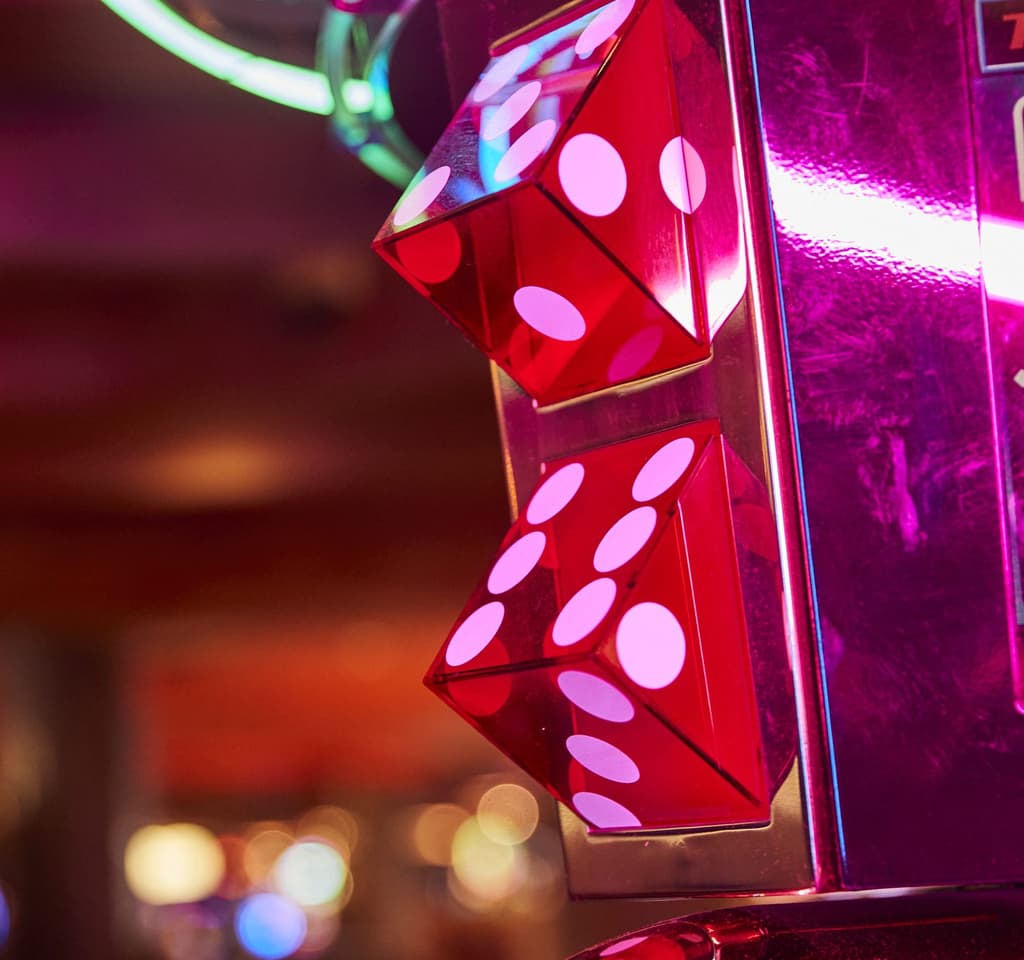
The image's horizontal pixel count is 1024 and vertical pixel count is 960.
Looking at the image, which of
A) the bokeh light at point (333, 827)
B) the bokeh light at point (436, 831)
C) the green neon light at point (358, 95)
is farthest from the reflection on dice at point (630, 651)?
the bokeh light at point (436, 831)

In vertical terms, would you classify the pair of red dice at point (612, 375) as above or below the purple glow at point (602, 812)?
above

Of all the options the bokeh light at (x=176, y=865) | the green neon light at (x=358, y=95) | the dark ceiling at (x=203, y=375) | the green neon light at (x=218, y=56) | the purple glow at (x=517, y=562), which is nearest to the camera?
the purple glow at (x=517, y=562)

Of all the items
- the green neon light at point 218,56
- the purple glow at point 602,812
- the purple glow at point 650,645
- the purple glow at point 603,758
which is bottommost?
the purple glow at point 602,812

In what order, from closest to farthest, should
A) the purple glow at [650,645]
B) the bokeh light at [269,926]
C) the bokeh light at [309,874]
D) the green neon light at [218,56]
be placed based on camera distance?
1. the purple glow at [650,645]
2. the green neon light at [218,56]
3. the bokeh light at [269,926]
4. the bokeh light at [309,874]

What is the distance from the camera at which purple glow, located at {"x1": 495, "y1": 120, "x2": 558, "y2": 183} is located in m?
0.68

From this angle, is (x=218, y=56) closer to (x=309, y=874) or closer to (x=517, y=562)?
(x=517, y=562)

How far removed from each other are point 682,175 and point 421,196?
14 cm

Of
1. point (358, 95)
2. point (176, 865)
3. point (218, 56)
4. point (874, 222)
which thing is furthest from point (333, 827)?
Answer: point (874, 222)

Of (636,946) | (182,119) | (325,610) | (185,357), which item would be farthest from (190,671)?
(636,946)

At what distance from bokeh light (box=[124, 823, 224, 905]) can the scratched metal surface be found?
11750mm

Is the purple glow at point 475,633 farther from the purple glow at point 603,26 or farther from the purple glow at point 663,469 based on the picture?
the purple glow at point 603,26

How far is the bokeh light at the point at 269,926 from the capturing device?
12.4 m

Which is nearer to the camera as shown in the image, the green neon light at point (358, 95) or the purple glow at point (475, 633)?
the purple glow at point (475, 633)

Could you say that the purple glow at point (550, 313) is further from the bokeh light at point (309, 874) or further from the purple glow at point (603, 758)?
the bokeh light at point (309, 874)
